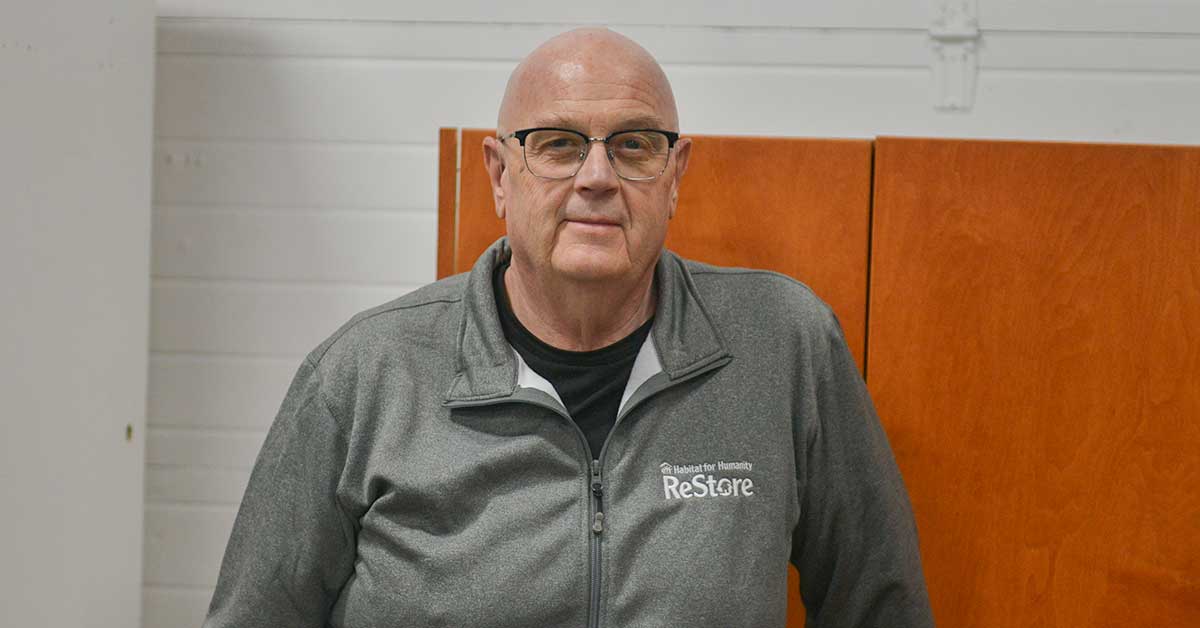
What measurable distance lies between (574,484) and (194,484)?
1283 millimetres

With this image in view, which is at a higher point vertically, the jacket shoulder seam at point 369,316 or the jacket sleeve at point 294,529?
the jacket shoulder seam at point 369,316

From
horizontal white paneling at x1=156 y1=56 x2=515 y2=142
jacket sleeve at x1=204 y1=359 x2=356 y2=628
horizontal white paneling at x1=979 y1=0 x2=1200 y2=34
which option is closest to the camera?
jacket sleeve at x1=204 y1=359 x2=356 y2=628

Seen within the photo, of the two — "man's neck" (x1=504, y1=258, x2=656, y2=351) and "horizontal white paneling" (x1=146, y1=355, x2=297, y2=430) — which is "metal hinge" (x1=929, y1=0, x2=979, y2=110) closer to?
"man's neck" (x1=504, y1=258, x2=656, y2=351)

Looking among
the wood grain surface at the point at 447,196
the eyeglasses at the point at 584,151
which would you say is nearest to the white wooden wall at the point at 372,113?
the wood grain surface at the point at 447,196

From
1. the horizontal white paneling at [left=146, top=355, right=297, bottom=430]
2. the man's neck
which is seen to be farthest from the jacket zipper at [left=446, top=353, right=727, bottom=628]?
the horizontal white paneling at [left=146, top=355, right=297, bottom=430]

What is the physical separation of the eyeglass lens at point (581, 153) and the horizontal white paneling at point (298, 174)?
910 mm

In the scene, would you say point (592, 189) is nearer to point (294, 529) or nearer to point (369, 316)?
point (369, 316)

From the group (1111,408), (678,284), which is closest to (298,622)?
(678,284)

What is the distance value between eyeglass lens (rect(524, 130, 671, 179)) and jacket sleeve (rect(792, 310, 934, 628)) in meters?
0.34

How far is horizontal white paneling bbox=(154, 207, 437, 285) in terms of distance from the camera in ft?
7.84

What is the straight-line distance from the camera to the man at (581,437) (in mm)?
1476

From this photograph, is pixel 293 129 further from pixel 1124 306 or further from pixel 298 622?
pixel 1124 306

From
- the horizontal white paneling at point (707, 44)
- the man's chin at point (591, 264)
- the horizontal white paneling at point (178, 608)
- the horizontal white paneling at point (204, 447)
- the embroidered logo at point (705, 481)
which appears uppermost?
the horizontal white paneling at point (707, 44)

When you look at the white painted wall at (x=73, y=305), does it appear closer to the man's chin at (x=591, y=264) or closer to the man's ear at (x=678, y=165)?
the man's chin at (x=591, y=264)
